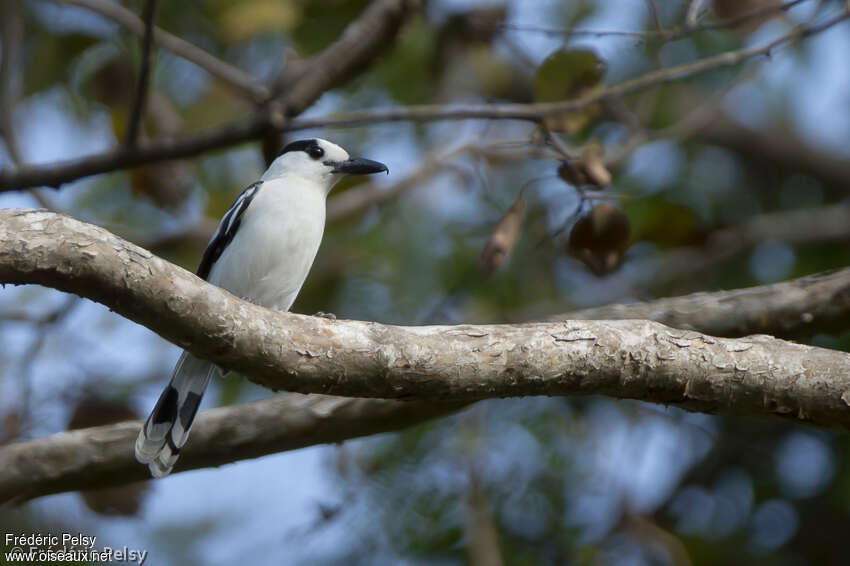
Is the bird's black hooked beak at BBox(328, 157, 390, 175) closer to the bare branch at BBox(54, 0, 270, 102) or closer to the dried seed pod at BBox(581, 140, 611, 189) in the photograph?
the bare branch at BBox(54, 0, 270, 102)

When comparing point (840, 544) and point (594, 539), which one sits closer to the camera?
point (594, 539)

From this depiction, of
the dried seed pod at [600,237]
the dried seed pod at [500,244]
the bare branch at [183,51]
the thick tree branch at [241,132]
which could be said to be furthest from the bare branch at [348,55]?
the dried seed pod at [600,237]

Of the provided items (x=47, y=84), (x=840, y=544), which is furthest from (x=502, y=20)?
(x=840, y=544)

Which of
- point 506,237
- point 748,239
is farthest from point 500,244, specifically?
point 748,239

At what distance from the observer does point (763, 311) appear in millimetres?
3906

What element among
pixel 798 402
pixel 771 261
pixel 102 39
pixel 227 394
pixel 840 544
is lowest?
pixel 840 544

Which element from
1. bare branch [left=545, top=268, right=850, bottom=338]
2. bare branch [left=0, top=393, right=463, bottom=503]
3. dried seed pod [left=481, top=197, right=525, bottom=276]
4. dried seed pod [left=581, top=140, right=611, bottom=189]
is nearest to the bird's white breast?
bare branch [left=0, top=393, right=463, bottom=503]

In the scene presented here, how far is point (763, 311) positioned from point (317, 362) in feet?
6.85

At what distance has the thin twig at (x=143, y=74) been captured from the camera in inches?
124

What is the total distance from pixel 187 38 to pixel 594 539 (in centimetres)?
368

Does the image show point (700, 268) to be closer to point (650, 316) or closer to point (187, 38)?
point (650, 316)

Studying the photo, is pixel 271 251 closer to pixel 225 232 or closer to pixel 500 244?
pixel 225 232

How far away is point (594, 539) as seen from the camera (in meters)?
4.69

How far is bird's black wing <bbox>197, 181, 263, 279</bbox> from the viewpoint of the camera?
14.0 feet
